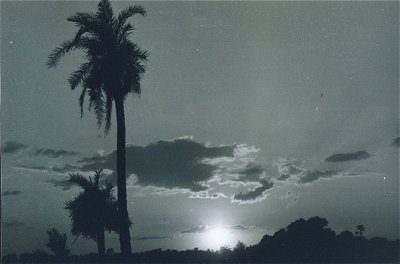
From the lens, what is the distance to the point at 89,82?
2289cm

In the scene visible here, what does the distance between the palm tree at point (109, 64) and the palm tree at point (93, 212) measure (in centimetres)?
1111

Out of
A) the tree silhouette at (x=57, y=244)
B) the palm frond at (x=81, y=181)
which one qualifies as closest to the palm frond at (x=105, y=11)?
the palm frond at (x=81, y=181)

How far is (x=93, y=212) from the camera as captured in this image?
1303 inches

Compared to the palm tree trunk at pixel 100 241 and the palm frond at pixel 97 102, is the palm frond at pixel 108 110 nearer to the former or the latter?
the palm frond at pixel 97 102

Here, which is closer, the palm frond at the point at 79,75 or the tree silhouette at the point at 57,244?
the palm frond at the point at 79,75

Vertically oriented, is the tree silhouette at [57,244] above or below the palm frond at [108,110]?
below

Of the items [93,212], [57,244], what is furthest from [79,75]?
[57,244]

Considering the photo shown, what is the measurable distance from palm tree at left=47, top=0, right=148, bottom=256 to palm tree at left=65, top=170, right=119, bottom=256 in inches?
438

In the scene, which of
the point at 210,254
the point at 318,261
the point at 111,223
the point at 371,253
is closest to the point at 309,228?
the point at 371,253

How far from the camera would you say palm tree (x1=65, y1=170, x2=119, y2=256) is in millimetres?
33031

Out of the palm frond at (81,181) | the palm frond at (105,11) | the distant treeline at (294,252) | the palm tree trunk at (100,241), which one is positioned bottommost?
the distant treeline at (294,252)

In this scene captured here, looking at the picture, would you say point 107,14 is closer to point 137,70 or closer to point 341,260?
point 137,70

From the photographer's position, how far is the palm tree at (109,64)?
880 inches

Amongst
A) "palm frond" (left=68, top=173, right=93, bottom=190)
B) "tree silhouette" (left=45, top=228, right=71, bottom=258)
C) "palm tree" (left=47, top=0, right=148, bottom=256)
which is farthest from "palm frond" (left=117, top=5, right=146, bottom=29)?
"tree silhouette" (left=45, top=228, right=71, bottom=258)
